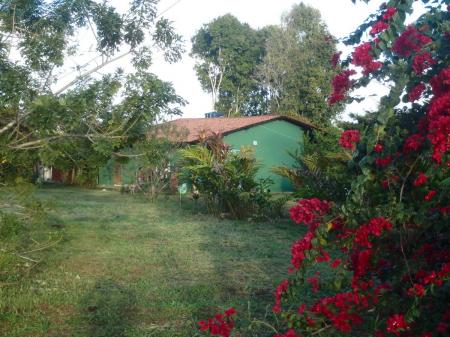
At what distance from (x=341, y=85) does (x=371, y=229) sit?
968 mm

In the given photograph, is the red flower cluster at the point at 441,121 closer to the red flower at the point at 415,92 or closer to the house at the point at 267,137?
the red flower at the point at 415,92

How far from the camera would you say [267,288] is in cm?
697

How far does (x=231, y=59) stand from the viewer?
44531 mm

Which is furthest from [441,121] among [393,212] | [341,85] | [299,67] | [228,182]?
[299,67]

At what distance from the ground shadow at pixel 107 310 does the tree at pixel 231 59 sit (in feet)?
125

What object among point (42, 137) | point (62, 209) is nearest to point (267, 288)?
point (42, 137)

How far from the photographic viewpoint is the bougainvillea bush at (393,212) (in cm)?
279

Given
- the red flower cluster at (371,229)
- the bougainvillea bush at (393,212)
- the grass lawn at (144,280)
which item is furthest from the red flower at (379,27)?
the grass lawn at (144,280)

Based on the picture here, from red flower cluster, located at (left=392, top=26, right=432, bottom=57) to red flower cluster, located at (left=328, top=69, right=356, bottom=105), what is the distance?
287mm

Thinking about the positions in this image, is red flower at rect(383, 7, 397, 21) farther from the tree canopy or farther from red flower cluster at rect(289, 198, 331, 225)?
the tree canopy

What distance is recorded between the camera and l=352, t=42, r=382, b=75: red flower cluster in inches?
121

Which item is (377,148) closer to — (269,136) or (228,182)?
(228,182)

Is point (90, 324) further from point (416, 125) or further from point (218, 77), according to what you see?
point (218, 77)

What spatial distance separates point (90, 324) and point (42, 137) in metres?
1.71
